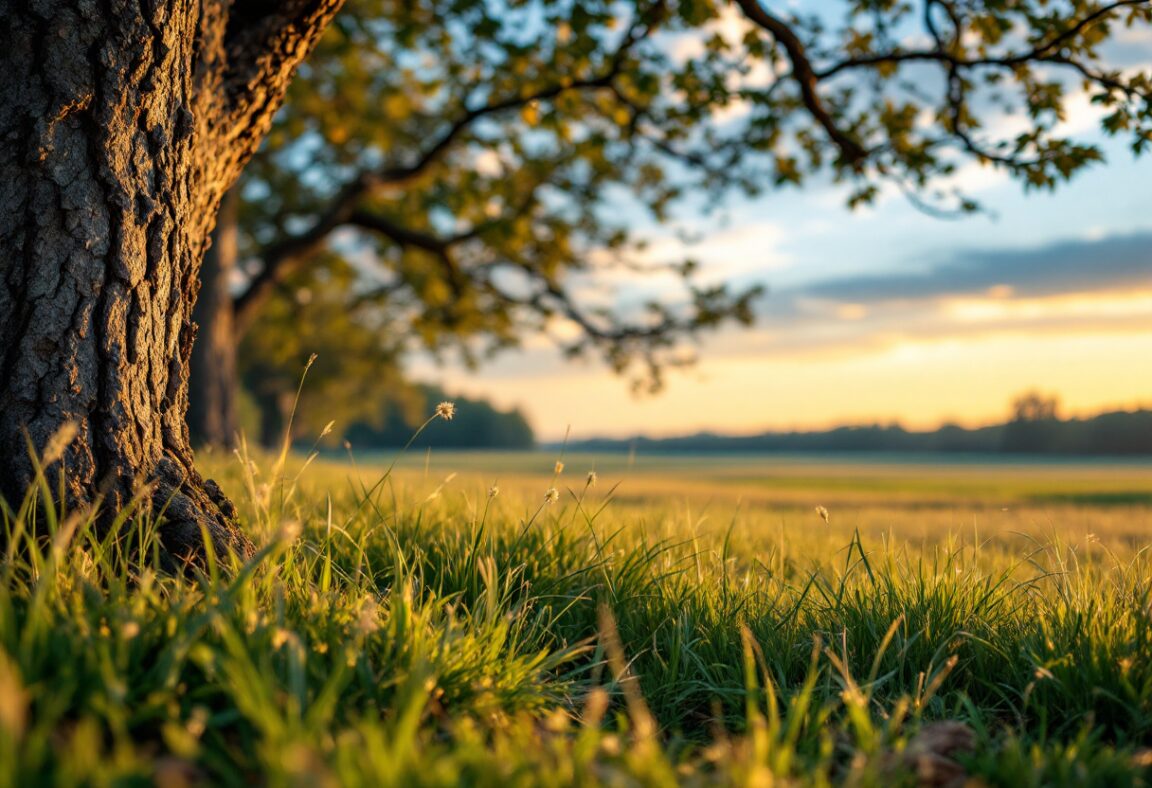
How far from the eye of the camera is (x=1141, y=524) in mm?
10914

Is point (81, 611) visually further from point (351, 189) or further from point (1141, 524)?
point (1141, 524)

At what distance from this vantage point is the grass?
1.70 m

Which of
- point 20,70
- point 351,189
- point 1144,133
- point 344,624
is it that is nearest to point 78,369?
point 20,70

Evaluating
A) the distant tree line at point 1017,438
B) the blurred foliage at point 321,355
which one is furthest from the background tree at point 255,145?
the distant tree line at point 1017,438

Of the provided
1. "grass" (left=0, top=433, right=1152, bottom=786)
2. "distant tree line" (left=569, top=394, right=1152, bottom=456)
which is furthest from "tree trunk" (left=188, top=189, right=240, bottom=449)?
"distant tree line" (left=569, top=394, right=1152, bottom=456)

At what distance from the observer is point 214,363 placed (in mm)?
10797

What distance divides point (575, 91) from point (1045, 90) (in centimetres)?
444

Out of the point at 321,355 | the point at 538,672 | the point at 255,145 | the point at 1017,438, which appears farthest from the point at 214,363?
the point at 1017,438

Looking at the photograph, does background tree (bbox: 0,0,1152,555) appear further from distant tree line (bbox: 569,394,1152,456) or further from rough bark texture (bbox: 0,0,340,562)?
distant tree line (bbox: 569,394,1152,456)

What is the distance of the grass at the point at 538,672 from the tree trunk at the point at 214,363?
296 inches

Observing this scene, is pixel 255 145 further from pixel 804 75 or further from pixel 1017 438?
pixel 1017 438

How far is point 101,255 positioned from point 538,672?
2.33m

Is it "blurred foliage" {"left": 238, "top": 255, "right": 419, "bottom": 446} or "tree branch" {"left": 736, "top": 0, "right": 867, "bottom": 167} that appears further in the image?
"blurred foliage" {"left": 238, "top": 255, "right": 419, "bottom": 446}

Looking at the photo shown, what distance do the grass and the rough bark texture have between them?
277 millimetres
